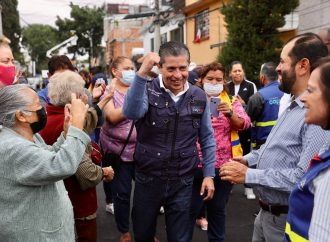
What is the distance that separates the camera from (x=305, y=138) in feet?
6.72

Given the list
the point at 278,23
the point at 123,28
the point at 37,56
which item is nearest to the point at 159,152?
the point at 278,23

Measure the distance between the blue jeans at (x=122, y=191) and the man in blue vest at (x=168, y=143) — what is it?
0.95m

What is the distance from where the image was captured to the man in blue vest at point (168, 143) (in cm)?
276

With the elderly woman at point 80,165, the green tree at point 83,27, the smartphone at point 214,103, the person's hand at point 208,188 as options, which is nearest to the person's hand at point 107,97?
the elderly woman at point 80,165

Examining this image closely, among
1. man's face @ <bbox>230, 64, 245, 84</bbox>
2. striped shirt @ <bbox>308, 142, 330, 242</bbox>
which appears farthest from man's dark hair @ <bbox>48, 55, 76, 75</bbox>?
striped shirt @ <bbox>308, 142, 330, 242</bbox>

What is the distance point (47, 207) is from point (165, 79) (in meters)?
1.25

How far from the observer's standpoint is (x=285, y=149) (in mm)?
2205

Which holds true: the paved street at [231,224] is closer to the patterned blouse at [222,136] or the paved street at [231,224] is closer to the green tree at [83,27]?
the patterned blouse at [222,136]

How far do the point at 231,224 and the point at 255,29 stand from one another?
957 centimetres

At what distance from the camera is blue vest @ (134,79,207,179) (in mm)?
2771

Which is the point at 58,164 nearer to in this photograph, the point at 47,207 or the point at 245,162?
the point at 47,207

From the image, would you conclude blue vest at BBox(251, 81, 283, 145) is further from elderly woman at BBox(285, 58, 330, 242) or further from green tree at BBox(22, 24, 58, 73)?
green tree at BBox(22, 24, 58, 73)

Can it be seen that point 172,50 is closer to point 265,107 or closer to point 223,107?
point 223,107

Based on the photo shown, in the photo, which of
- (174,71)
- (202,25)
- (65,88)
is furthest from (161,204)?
(202,25)
